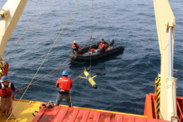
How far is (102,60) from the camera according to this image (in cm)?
1880

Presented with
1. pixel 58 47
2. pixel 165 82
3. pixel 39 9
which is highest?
pixel 39 9

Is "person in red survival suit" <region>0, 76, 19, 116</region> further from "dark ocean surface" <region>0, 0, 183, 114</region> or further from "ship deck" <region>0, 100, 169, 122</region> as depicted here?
"dark ocean surface" <region>0, 0, 183, 114</region>

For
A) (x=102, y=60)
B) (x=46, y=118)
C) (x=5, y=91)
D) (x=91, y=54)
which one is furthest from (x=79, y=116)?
(x=102, y=60)

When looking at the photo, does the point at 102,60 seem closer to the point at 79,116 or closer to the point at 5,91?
the point at 5,91

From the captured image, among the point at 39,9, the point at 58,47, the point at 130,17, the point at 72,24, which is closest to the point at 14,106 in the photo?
the point at 58,47

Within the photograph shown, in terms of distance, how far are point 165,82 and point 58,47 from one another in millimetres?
16862

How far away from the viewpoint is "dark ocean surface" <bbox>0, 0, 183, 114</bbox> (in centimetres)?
1302

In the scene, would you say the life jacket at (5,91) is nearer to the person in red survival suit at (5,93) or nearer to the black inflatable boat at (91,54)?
the person in red survival suit at (5,93)

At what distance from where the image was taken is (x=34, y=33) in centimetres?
2617

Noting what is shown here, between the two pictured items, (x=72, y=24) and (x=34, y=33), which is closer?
(x=34, y=33)

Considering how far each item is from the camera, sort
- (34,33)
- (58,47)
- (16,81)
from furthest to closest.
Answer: (34,33)
(58,47)
(16,81)

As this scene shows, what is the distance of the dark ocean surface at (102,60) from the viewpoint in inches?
512

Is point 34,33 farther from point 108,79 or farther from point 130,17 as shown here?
point 130,17

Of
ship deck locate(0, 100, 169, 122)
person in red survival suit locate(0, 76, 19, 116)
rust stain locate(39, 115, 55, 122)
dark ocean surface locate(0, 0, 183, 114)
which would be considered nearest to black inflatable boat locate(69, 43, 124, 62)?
dark ocean surface locate(0, 0, 183, 114)
